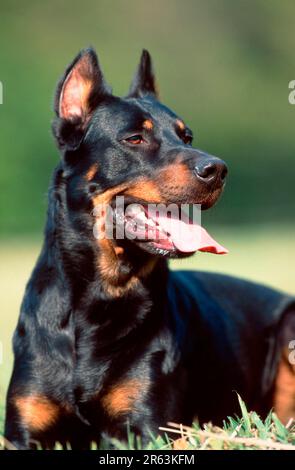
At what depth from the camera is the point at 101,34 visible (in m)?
32.0

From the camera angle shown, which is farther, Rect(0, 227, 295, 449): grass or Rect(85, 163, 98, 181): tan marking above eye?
Rect(85, 163, 98, 181): tan marking above eye

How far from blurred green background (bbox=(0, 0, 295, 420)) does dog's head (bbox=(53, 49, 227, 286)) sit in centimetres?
1490

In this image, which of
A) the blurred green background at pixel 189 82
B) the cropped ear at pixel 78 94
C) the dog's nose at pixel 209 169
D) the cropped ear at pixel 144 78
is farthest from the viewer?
the blurred green background at pixel 189 82

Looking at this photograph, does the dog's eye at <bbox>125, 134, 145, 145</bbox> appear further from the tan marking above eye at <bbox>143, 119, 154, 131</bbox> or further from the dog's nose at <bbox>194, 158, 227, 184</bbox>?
the dog's nose at <bbox>194, 158, 227, 184</bbox>

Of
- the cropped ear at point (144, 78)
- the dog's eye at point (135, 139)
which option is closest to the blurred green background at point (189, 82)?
the cropped ear at point (144, 78)

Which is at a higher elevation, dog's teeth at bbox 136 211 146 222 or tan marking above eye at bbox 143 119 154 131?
tan marking above eye at bbox 143 119 154 131

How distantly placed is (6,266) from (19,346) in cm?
1131

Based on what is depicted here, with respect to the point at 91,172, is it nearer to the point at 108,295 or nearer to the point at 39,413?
the point at 108,295

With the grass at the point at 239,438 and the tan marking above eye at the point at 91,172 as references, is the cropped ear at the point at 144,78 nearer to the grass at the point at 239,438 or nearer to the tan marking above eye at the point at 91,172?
the tan marking above eye at the point at 91,172

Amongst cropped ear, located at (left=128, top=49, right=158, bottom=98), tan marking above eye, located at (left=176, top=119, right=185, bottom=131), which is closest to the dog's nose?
tan marking above eye, located at (left=176, top=119, right=185, bottom=131)

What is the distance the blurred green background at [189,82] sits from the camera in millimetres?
24875

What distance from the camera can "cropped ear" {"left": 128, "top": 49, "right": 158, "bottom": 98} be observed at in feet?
19.1

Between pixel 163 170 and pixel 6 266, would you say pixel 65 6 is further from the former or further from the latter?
pixel 163 170

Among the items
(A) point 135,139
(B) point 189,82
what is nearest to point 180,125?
(A) point 135,139
